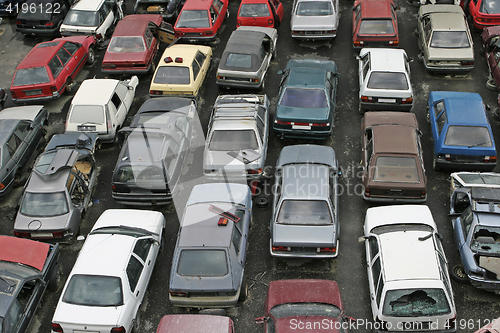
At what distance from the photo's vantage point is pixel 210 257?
995 cm

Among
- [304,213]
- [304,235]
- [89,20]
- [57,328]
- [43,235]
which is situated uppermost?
[89,20]

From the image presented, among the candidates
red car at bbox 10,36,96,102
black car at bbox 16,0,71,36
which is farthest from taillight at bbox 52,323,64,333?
black car at bbox 16,0,71,36

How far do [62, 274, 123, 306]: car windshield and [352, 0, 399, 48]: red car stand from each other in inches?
447

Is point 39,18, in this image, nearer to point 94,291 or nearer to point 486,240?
point 94,291

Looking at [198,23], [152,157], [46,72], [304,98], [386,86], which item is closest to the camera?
[152,157]

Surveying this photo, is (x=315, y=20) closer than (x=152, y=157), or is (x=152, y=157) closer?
(x=152, y=157)

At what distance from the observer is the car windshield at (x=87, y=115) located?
14305 millimetres

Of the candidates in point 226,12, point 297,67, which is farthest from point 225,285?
point 226,12

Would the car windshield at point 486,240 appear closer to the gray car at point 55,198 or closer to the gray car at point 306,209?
the gray car at point 306,209

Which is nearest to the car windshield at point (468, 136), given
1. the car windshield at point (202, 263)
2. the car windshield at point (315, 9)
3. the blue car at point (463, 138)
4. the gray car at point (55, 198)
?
the blue car at point (463, 138)

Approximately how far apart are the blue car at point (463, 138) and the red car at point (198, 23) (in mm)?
8464

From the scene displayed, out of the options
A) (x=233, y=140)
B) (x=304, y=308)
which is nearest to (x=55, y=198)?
(x=233, y=140)

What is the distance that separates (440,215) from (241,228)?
482cm

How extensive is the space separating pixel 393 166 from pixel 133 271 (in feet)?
20.6
